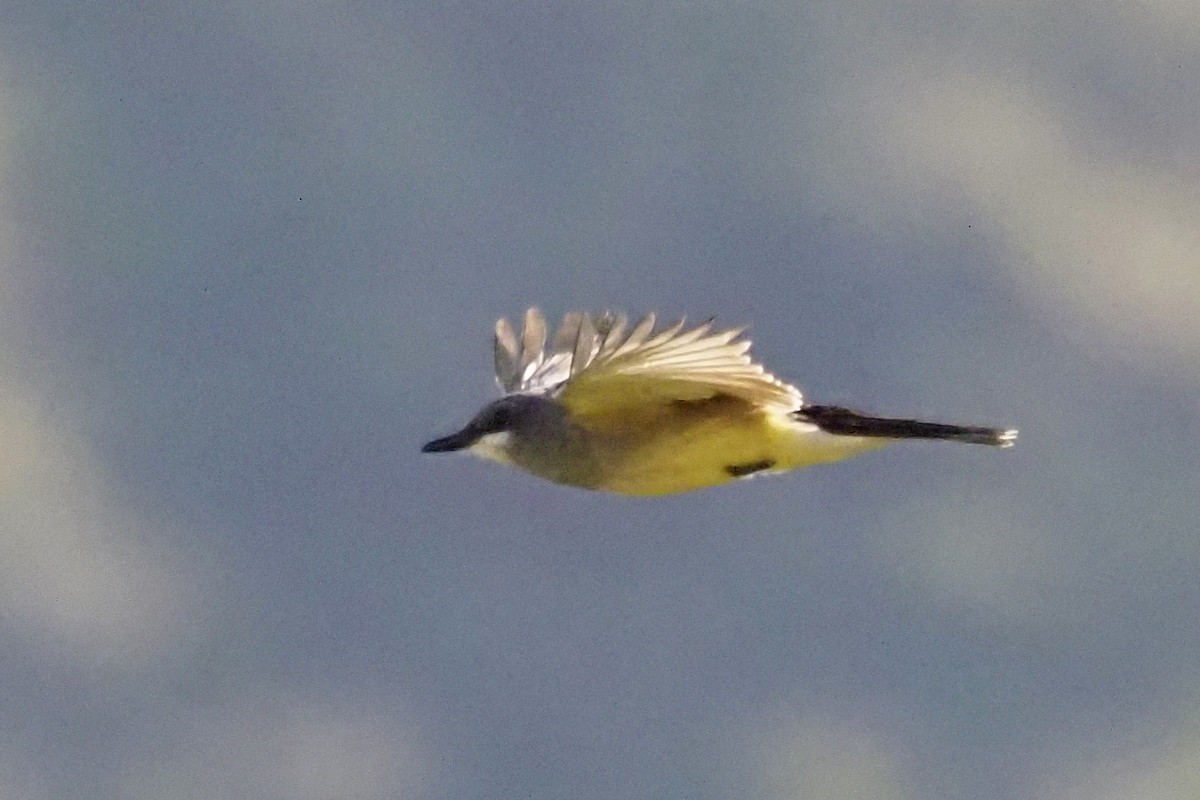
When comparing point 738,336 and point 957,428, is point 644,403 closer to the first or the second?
point 738,336


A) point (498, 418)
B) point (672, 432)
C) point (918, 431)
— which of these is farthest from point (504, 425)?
point (918, 431)

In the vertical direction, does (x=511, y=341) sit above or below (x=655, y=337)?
above

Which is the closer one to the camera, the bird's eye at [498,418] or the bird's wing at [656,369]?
the bird's wing at [656,369]

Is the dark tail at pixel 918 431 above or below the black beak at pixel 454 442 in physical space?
below

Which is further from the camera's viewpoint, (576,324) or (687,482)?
(576,324)

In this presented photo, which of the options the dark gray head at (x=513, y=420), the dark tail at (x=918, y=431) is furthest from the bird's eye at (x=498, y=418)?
the dark tail at (x=918, y=431)

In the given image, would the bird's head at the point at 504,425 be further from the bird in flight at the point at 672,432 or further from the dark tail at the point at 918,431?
the dark tail at the point at 918,431

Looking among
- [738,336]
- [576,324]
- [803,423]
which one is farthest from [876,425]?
[576,324]
